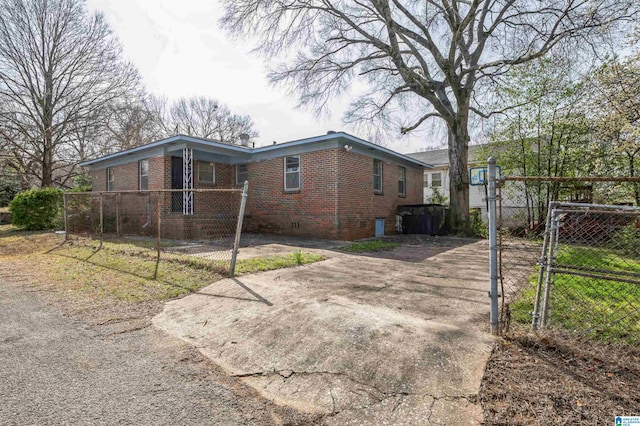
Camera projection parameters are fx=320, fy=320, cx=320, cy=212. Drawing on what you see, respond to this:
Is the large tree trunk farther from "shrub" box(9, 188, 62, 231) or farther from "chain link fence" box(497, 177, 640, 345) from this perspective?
"shrub" box(9, 188, 62, 231)

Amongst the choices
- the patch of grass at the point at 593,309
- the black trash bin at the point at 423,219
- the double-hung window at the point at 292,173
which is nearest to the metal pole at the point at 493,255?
the patch of grass at the point at 593,309

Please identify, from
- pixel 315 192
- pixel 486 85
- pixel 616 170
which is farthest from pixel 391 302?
pixel 486 85

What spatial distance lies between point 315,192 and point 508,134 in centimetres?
932

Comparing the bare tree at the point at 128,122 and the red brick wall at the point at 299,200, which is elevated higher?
the bare tree at the point at 128,122

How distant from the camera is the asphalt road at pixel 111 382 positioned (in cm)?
210

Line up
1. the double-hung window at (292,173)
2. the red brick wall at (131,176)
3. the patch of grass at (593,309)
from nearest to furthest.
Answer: the patch of grass at (593,309) < the double-hung window at (292,173) < the red brick wall at (131,176)

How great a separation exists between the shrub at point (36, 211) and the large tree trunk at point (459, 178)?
17.0m

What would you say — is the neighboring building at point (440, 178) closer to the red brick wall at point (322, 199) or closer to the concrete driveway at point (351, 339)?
the red brick wall at point (322, 199)

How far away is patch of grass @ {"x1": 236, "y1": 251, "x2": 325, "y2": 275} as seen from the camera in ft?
19.4

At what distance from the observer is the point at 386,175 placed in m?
13.6

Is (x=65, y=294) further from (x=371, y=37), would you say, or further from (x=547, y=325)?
(x=371, y=37)

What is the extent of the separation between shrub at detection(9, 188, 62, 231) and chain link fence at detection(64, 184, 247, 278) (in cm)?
174

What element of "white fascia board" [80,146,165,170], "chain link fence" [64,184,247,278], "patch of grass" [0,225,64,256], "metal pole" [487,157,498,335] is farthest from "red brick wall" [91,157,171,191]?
"metal pole" [487,157,498,335]

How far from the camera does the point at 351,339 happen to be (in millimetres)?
2975
